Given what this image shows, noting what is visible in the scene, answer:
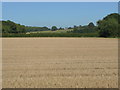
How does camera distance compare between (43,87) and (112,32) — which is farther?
(112,32)

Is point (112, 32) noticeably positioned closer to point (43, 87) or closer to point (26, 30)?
point (26, 30)

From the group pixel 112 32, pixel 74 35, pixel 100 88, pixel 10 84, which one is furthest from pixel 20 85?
pixel 74 35

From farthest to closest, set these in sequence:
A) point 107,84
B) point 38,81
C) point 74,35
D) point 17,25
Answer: point 17,25
point 74,35
point 38,81
point 107,84

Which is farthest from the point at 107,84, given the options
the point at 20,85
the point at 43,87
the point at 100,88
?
the point at 20,85

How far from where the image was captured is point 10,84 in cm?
839

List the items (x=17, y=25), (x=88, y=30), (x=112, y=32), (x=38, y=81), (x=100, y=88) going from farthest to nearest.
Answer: (x=17, y=25), (x=88, y=30), (x=112, y=32), (x=38, y=81), (x=100, y=88)

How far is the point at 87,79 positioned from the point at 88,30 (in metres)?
103

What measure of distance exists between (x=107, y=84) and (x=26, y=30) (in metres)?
121

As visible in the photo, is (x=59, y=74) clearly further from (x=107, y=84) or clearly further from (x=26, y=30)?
(x=26, y=30)

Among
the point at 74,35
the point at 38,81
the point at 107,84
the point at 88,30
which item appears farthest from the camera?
the point at 88,30

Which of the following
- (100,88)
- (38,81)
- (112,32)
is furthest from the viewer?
(112,32)

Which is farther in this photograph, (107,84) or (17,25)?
(17,25)

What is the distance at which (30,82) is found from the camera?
28.5 ft

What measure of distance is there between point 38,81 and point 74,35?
8756 cm
